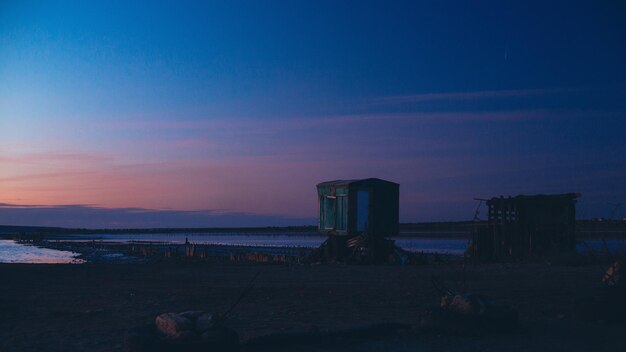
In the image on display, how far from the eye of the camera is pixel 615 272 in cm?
1220

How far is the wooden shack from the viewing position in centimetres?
2708

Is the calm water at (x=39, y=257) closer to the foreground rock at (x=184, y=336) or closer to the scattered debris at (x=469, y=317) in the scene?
the foreground rock at (x=184, y=336)

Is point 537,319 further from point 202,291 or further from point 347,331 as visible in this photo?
point 202,291

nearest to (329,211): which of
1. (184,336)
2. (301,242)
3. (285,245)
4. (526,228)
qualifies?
(526,228)

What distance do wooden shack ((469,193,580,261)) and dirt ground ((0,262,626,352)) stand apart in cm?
426

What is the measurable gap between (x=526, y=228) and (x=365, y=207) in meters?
6.50

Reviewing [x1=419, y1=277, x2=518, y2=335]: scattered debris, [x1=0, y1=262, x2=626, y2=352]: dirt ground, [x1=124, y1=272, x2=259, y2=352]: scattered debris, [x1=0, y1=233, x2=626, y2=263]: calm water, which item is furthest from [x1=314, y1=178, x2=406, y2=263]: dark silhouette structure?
[x1=124, y1=272, x2=259, y2=352]: scattered debris

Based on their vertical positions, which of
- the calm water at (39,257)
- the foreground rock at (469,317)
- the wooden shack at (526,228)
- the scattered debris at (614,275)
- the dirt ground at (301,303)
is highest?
the wooden shack at (526,228)

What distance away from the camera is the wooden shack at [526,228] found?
27.1 meters

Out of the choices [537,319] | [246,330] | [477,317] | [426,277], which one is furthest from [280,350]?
[426,277]

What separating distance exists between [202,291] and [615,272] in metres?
9.07

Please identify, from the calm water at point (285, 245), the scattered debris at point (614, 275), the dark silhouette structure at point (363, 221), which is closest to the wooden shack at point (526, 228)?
the calm water at point (285, 245)

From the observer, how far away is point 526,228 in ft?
90.2

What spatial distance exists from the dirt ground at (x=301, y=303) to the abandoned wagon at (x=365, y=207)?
605 centimetres
